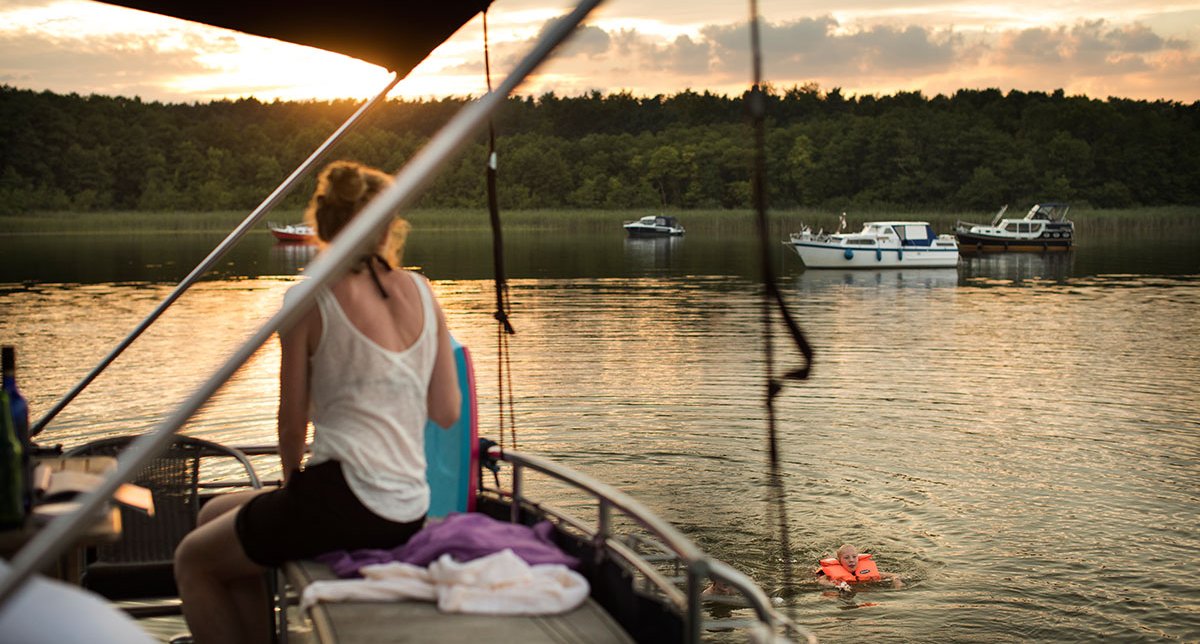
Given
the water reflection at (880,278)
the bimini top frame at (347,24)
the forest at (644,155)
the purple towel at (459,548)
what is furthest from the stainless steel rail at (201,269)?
the forest at (644,155)

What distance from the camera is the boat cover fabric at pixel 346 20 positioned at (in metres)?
4.38

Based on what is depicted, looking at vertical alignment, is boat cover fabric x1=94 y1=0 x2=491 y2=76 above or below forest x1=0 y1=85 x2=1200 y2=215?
below

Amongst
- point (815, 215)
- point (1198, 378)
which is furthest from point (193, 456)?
point (815, 215)

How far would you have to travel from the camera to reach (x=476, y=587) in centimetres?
277

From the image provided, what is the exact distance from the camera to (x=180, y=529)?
4652 mm

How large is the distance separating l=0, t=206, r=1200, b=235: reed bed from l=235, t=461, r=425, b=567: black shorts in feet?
256

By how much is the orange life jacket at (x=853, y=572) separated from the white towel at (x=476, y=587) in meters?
5.27

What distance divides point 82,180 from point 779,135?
218 feet

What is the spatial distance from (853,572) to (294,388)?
543cm

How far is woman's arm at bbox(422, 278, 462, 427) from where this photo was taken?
3.28 meters

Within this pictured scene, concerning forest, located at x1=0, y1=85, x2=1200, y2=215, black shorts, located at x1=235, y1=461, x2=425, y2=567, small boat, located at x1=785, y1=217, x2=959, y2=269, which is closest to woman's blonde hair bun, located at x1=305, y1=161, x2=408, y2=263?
black shorts, located at x1=235, y1=461, x2=425, y2=567

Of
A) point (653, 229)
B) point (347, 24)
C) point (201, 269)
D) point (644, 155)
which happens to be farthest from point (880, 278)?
point (644, 155)

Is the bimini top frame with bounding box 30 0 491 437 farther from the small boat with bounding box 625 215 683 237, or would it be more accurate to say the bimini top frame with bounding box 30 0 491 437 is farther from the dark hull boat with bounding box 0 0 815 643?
the small boat with bounding box 625 215 683 237

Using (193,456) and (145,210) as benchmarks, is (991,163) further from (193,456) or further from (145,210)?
(193,456)
